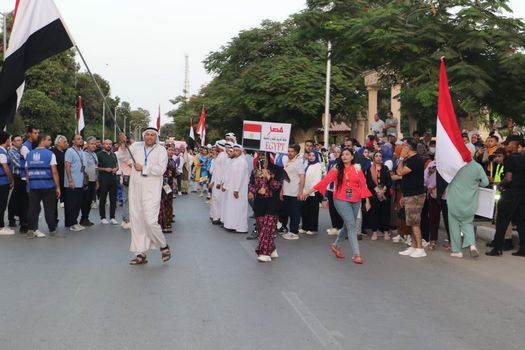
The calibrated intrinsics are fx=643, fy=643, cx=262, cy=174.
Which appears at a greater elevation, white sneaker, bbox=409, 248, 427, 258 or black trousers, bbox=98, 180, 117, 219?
black trousers, bbox=98, 180, 117, 219

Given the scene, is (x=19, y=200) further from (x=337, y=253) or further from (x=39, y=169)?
(x=337, y=253)

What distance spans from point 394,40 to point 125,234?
664 cm

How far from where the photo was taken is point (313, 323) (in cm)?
592

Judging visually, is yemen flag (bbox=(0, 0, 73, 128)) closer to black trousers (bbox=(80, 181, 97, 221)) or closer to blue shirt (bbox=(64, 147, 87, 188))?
blue shirt (bbox=(64, 147, 87, 188))

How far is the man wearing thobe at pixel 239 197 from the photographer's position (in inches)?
513

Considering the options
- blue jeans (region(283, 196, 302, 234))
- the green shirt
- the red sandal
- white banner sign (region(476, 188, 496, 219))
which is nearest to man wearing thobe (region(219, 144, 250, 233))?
blue jeans (region(283, 196, 302, 234))

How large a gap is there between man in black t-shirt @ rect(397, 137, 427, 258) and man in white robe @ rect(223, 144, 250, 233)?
3748 mm

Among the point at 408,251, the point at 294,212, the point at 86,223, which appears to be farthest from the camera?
the point at 86,223

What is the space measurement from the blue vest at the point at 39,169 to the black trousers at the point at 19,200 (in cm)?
148

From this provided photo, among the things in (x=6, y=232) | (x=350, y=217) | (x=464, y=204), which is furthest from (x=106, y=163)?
(x=464, y=204)

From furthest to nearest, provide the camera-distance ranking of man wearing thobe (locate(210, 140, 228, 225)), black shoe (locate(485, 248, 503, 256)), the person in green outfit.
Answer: man wearing thobe (locate(210, 140, 228, 225))
black shoe (locate(485, 248, 503, 256))
the person in green outfit

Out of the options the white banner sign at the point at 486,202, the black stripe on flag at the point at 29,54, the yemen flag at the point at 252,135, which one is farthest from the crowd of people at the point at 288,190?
the black stripe on flag at the point at 29,54

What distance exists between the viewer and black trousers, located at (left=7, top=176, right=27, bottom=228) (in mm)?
12680

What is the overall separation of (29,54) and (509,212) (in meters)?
7.84
